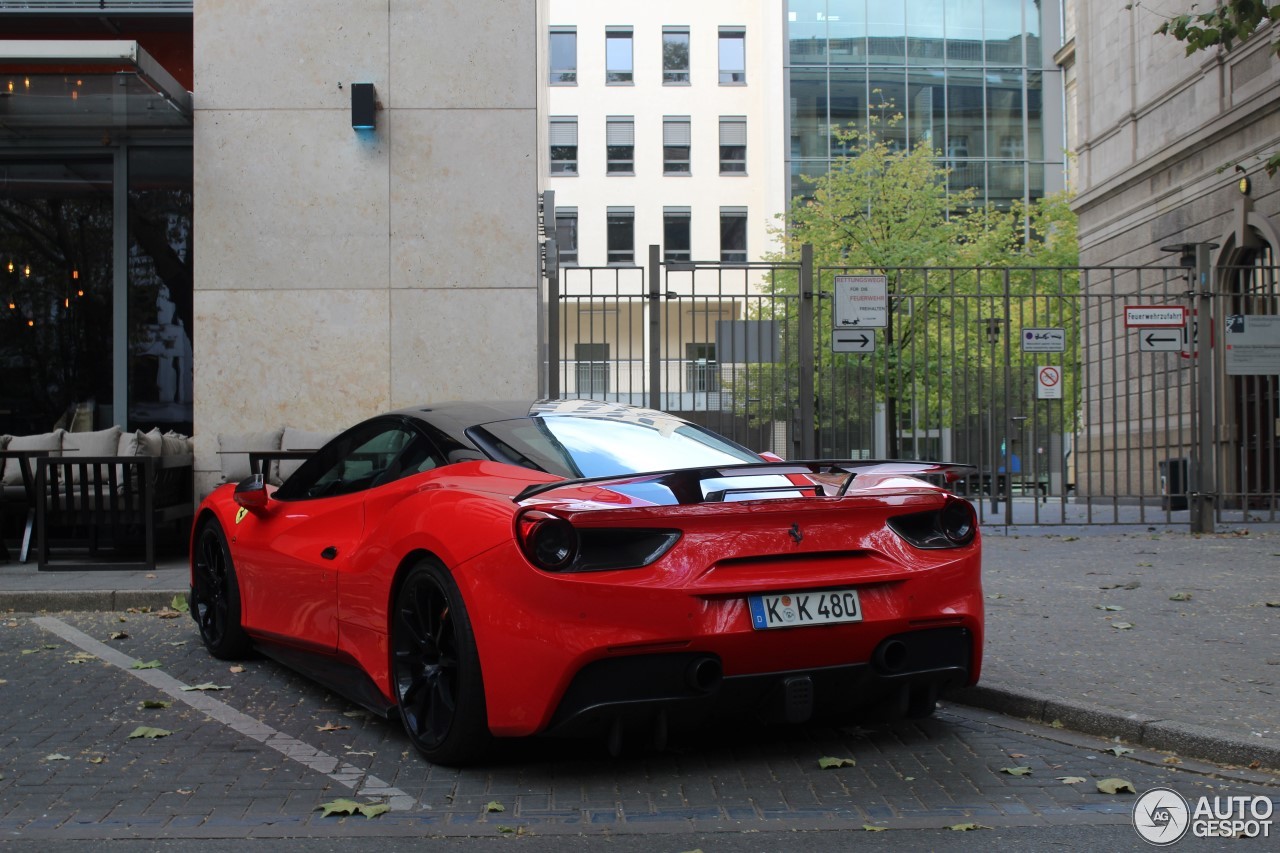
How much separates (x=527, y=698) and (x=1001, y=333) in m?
12.9

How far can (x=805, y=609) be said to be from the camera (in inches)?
173

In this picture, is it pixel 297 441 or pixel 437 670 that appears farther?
pixel 297 441

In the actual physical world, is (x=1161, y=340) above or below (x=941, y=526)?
above

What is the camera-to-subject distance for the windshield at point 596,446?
4883 millimetres

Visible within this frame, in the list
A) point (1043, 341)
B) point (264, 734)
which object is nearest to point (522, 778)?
point (264, 734)

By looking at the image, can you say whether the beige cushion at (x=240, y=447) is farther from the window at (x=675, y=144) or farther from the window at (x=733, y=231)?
the window at (x=675, y=144)

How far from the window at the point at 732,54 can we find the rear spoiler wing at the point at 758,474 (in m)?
44.9

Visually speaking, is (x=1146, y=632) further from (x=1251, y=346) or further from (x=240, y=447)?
(x=1251, y=346)

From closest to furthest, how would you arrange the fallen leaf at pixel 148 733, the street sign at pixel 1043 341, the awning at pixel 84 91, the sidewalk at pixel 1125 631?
the sidewalk at pixel 1125 631
the fallen leaf at pixel 148 733
the awning at pixel 84 91
the street sign at pixel 1043 341

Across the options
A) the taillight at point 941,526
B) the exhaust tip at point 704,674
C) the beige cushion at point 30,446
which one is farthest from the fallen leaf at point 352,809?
the beige cushion at point 30,446

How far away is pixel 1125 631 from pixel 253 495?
15.6 feet

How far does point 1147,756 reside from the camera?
4.82 m

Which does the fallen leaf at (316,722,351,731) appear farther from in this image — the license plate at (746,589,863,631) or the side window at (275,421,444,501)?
the license plate at (746,589,863,631)

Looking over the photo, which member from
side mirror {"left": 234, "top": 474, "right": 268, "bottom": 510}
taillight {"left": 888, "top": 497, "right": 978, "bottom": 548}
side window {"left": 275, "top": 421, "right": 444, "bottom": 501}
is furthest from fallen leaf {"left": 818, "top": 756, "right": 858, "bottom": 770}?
side mirror {"left": 234, "top": 474, "right": 268, "bottom": 510}
